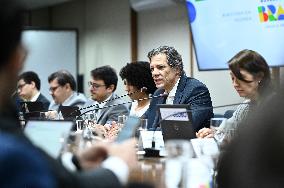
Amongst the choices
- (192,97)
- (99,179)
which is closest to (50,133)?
(99,179)

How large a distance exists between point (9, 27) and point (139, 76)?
3.55 metres

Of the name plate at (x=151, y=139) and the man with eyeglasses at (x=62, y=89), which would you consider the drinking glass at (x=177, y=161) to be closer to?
the name plate at (x=151, y=139)

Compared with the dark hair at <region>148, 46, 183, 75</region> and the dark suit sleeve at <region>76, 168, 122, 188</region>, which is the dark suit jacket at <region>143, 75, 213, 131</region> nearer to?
the dark hair at <region>148, 46, 183, 75</region>

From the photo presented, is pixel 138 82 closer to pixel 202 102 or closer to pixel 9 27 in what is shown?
pixel 202 102

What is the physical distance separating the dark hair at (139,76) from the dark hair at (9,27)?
3.50 meters

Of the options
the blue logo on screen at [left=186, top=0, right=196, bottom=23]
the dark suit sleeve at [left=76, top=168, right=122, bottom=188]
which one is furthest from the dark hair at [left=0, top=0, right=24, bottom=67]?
the blue logo on screen at [left=186, top=0, right=196, bottom=23]

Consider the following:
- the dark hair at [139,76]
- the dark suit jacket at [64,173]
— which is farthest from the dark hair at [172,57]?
the dark suit jacket at [64,173]

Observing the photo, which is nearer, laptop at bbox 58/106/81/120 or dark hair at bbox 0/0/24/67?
dark hair at bbox 0/0/24/67

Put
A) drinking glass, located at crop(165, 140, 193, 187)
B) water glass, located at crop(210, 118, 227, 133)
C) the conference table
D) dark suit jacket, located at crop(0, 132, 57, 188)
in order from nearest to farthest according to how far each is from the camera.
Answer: dark suit jacket, located at crop(0, 132, 57, 188)
drinking glass, located at crop(165, 140, 193, 187)
the conference table
water glass, located at crop(210, 118, 227, 133)

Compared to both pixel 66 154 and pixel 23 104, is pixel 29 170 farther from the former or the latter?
pixel 23 104

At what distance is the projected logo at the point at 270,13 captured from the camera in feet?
15.1

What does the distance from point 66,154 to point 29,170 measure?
83 cm

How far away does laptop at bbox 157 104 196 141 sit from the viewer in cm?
279

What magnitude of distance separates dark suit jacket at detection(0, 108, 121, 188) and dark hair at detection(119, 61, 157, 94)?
322 centimetres
